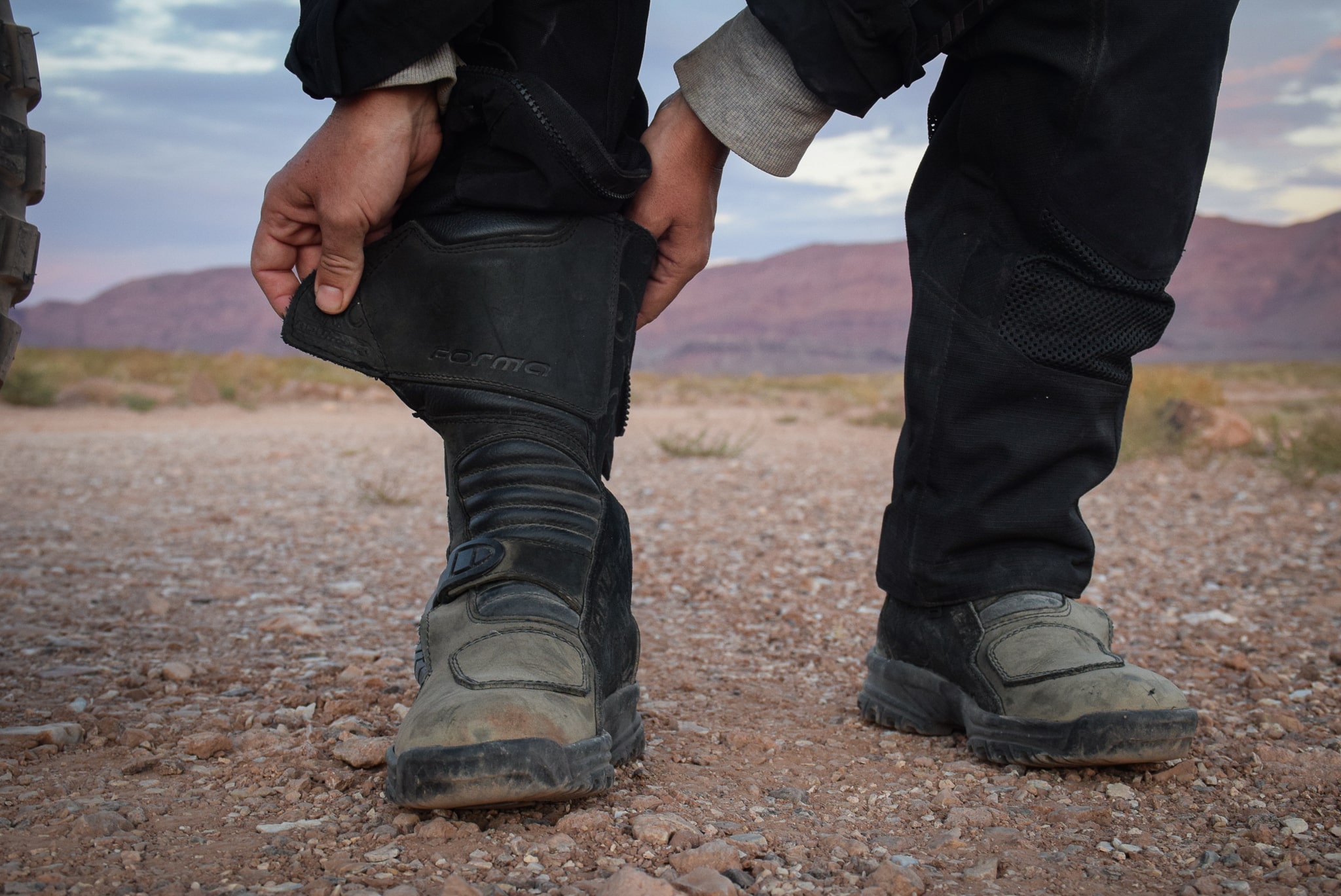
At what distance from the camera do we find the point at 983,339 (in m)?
1.45

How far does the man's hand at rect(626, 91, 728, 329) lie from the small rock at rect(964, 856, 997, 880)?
0.90 metres

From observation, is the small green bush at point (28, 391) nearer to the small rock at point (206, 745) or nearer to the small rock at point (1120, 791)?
the small rock at point (206, 745)

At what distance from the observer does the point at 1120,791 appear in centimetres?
129

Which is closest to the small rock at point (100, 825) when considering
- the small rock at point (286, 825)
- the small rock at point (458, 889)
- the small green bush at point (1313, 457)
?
the small rock at point (286, 825)

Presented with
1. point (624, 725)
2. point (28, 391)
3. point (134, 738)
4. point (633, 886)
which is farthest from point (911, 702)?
point (28, 391)

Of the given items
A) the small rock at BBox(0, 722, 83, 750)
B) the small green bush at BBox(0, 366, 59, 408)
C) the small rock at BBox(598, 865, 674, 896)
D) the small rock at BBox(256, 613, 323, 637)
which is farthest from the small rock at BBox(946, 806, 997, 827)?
the small green bush at BBox(0, 366, 59, 408)

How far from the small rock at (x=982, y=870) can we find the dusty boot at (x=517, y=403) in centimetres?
44

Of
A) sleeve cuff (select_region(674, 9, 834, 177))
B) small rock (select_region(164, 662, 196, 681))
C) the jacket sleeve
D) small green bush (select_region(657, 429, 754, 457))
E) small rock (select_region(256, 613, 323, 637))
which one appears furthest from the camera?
small green bush (select_region(657, 429, 754, 457))

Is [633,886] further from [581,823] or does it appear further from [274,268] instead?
[274,268]

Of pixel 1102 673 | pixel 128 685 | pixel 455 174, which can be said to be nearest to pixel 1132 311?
pixel 1102 673

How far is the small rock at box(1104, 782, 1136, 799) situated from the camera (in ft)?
4.17

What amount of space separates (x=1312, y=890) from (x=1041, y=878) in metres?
0.27

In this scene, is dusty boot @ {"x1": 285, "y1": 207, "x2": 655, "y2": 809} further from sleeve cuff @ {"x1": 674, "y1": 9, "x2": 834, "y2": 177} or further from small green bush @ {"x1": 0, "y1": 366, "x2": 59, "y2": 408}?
small green bush @ {"x1": 0, "y1": 366, "x2": 59, "y2": 408}

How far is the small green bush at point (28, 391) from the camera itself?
891 centimetres
